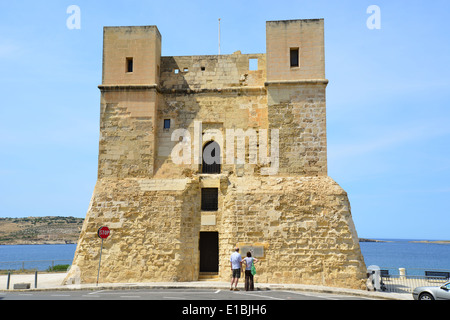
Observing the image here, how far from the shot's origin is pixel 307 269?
635 inches

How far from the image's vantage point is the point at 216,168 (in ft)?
60.7

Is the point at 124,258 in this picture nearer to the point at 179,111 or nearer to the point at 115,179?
the point at 115,179

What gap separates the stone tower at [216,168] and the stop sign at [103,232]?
1.02 meters

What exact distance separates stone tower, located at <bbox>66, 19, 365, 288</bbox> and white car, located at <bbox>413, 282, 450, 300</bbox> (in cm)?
322

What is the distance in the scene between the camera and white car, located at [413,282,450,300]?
40.1ft

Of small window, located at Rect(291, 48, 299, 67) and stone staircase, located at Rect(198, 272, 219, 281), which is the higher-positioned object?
small window, located at Rect(291, 48, 299, 67)

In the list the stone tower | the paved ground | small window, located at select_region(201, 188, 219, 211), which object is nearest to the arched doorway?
the stone tower

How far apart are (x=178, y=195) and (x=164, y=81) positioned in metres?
5.57

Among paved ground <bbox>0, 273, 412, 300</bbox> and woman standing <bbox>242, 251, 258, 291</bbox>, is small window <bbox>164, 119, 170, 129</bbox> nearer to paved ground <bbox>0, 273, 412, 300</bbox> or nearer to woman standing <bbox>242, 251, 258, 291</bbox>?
paved ground <bbox>0, 273, 412, 300</bbox>

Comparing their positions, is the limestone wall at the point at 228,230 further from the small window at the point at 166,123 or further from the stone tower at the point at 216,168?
the small window at the point at 166,123

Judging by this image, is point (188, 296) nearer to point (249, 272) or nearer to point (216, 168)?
point (249, 272)

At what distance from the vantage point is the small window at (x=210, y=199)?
17.8 meters

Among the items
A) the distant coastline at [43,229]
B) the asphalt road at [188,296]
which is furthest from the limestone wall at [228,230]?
the distant coastline at [43,229]
